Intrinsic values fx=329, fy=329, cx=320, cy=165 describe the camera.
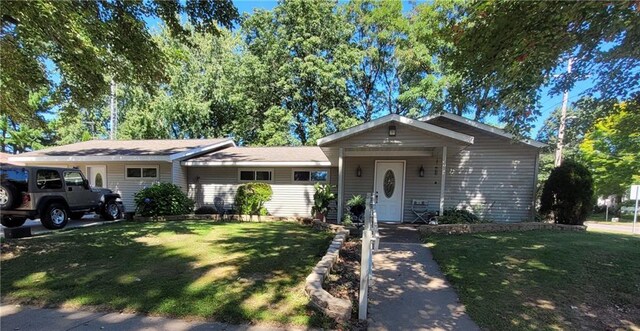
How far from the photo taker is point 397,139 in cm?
980

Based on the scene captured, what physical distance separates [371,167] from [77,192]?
30.9 feet

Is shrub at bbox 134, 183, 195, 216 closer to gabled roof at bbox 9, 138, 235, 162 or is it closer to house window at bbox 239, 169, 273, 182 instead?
gabled roof at bbox 9, 138, 235, 162

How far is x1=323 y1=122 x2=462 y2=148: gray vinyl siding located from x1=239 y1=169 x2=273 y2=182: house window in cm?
408

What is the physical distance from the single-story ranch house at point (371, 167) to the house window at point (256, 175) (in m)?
0.04

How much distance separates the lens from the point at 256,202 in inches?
480

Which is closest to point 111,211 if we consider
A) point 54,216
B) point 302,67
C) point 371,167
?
point 54,216

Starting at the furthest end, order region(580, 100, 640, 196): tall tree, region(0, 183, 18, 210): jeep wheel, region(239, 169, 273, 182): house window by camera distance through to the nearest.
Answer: region(580, 100, 640, 196): tall tree → region(239, 169, 273, 182): house window → region(0, 183, 18, 210): jeep wheel

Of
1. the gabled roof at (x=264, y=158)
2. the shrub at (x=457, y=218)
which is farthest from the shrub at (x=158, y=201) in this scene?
the shrub at (x=457, y=218)

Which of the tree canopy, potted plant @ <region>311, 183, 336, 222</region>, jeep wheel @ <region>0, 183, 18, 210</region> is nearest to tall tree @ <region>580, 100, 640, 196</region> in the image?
the tree canopy

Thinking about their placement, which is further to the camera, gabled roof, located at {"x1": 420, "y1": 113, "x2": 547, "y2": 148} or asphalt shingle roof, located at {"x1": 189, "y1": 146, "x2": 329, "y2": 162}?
asphalt shingle roof, located at {"x1": 189, "y1": 146, "x2": 329, "y2": 162}

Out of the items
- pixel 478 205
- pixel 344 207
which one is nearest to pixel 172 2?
pixel 344 207

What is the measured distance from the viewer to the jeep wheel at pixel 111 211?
11.3 m

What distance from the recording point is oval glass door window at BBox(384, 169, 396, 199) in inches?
468

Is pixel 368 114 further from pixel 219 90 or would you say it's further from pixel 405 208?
pixel 405 208
